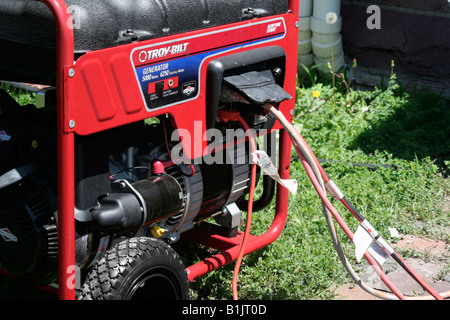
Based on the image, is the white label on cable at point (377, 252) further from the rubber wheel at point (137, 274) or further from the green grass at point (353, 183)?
the rubber wheel at point (137, 274)

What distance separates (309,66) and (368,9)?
0.66 metres

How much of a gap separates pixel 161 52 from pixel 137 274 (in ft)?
2.47

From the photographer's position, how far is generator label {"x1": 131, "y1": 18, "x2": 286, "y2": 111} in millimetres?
2232

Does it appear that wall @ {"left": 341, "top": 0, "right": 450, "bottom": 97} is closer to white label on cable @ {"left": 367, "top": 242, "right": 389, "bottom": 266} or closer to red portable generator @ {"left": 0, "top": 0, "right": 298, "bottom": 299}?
red portable generator @ {"left": 0, "top": 0, "right": 298, "bottom": 299}

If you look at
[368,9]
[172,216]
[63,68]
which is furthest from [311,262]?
[368,9]

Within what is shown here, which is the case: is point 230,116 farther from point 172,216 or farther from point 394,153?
point 394,153

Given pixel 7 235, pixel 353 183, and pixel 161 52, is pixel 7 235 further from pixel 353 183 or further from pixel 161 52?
pixel 353 183

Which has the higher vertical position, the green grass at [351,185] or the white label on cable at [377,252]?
the white label on cable at [377,252]

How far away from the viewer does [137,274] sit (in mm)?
2305

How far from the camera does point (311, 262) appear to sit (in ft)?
10.2

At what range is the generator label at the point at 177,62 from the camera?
2232 mm

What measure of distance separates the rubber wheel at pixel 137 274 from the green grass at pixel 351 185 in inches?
22.6

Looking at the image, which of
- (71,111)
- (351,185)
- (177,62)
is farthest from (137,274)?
(351,185)

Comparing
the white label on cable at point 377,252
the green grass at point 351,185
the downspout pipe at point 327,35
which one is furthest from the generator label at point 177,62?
the downspout pipe at point 327,35
